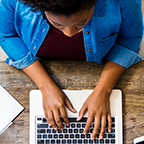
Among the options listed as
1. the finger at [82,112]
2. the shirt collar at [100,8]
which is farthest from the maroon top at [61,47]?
the finger at [82,112]

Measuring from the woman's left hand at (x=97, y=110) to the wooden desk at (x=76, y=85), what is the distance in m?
0.06

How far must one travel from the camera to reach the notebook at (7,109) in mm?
662

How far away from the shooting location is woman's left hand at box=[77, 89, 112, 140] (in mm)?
636

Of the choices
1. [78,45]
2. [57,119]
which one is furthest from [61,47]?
[57,119]

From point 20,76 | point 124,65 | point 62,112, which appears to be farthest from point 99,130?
point 20,76

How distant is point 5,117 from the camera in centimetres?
66

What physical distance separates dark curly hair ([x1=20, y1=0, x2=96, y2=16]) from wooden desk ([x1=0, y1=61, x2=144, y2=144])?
14.4 inches

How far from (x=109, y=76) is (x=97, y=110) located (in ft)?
0.46

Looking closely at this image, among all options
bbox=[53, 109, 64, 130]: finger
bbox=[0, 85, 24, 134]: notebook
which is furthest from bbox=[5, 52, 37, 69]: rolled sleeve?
bbox=[53, 109, 64, 130]: finger

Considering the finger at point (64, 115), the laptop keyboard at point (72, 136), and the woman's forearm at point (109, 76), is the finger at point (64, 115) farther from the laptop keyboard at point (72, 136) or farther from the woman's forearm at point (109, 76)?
the woman's forearm at point (109, 76)

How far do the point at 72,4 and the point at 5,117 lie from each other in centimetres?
53

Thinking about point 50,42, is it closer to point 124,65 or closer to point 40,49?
point 40,49

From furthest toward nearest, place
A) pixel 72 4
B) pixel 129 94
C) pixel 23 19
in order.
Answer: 1. pixel 129 94
2. pixel 23 19
3. pixel 72 4

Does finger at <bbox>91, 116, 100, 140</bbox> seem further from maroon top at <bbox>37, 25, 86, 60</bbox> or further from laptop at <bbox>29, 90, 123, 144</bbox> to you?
maroon top at <bbox>37, 25, 86, 60</bbox>
